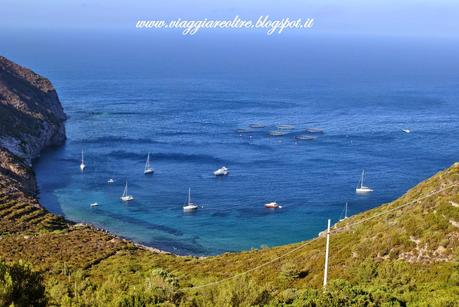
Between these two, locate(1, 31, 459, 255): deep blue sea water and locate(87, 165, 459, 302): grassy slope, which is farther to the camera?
locate(1, 31, 459, 255): deep blue sea water

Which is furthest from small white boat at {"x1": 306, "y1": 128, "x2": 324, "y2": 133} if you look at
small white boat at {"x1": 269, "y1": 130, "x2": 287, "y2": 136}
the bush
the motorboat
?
the bush

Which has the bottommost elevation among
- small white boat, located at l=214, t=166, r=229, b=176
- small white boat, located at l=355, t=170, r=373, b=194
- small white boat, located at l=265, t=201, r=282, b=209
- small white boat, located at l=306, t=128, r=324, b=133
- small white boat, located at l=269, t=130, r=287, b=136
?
small white boat, located at l=265, t=201, r=282, b=209

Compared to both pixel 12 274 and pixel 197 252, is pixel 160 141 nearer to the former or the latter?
pixel 197 252

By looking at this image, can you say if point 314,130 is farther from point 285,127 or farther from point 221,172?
point 221,172

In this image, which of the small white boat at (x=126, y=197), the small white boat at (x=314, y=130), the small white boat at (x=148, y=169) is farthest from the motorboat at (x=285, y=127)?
the small white boat at (x=126, y=197)

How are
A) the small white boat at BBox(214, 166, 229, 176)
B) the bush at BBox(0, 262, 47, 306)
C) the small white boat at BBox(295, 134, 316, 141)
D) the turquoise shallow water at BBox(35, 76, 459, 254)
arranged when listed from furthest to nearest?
the small white boat at BBox(295, 134, 316, 141) → the small white boat at BBox(214, 166, 229, 176) → the turquoise shallow water at BBox(35, 76, 459, 254) → the bush at BBox(0, 262, 47, 306)

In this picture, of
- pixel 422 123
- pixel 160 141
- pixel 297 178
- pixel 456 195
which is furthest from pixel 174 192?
pixel 422 123

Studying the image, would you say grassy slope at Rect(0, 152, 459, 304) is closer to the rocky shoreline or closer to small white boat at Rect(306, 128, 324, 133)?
the rocky shoreline
